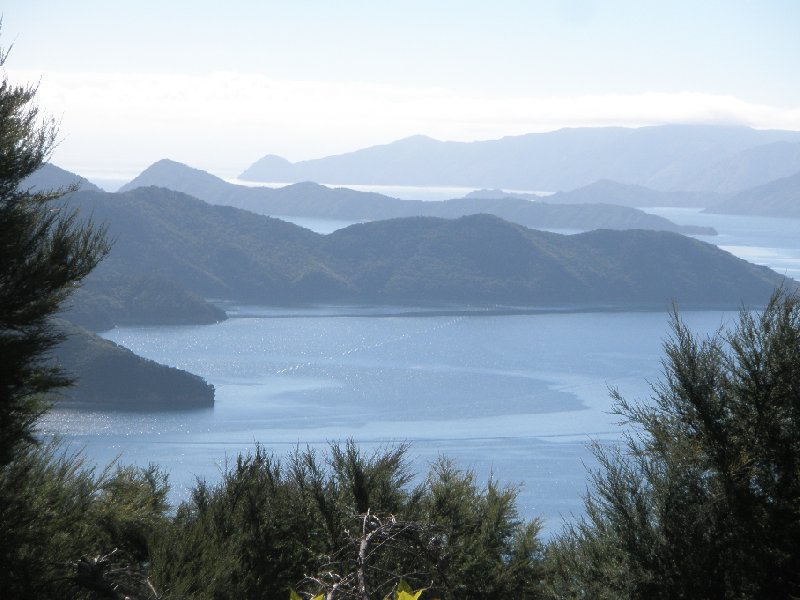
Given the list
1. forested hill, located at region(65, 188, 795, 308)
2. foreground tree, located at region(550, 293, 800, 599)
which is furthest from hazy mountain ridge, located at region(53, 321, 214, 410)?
foreground tree, located at region(550, 293, 800, 599)

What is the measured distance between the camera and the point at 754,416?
571 cm

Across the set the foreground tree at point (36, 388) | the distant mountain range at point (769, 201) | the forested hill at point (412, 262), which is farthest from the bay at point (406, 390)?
the distant mountain range at point (769, 201)

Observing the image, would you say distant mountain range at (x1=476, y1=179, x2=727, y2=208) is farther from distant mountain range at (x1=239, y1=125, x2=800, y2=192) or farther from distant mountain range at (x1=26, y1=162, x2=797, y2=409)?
distant mountain range at (x1=26, y1=162, x2=797, y2=409)

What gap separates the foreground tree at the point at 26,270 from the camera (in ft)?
16.4

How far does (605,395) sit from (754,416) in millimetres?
35845

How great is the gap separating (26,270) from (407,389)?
37633 mm

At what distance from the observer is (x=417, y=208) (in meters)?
118

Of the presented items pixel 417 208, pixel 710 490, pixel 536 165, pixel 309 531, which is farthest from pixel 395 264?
pixel 536 165

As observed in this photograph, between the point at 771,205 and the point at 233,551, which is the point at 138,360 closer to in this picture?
the point at 233,551

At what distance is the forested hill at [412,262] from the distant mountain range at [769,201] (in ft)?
195

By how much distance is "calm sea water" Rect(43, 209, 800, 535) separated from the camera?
29828 millimetres

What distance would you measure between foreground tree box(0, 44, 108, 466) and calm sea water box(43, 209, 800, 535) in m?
10.8

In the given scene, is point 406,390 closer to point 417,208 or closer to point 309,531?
point 309,531

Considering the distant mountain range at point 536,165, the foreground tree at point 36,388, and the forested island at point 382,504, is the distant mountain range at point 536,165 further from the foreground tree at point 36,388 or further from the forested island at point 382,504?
the foreground tree at point 36,388
